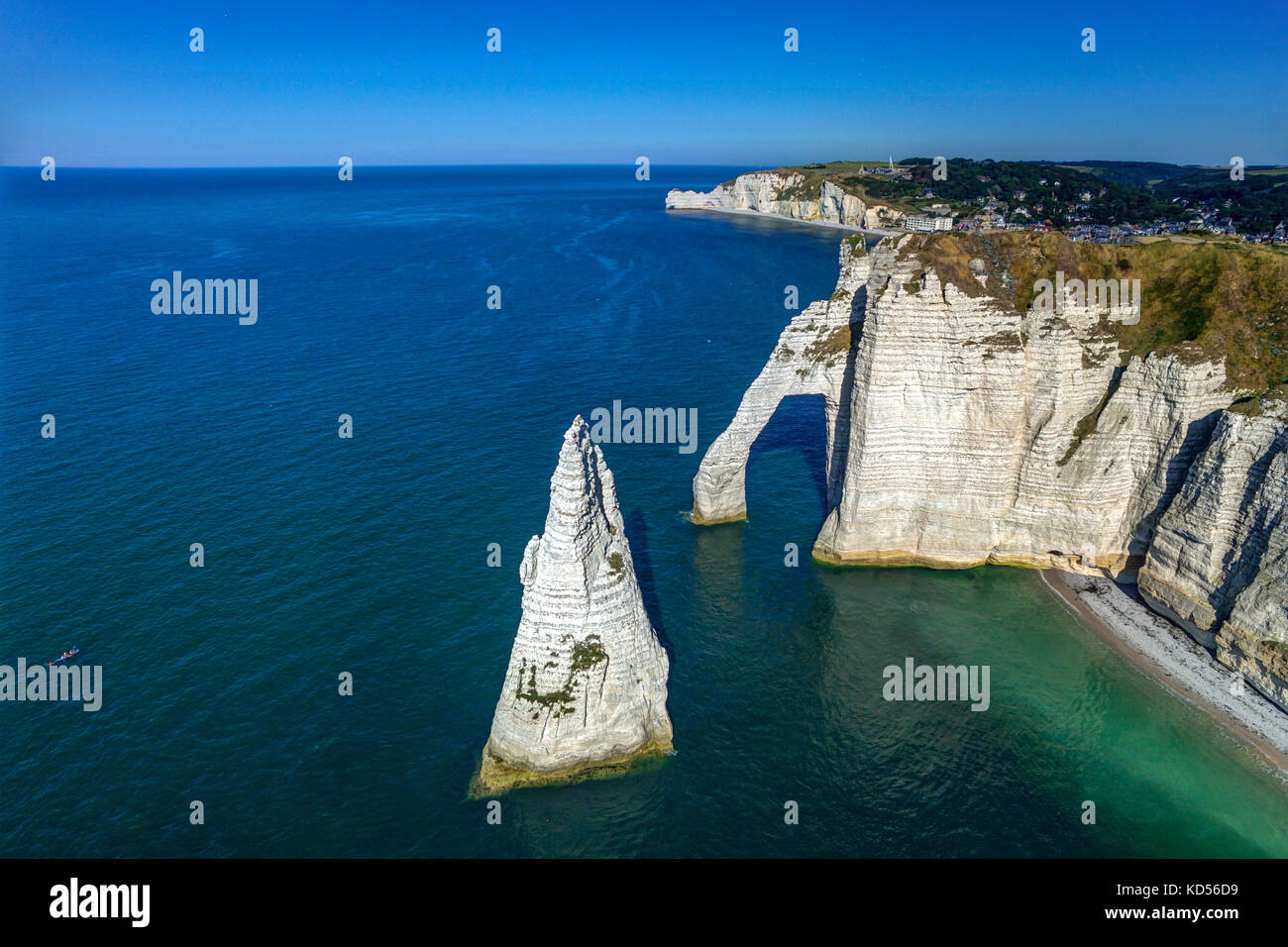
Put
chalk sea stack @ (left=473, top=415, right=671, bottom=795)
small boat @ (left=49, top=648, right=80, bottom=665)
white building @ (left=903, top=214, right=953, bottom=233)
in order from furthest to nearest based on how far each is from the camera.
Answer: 1. white building @ (left=903, top=214, right=953, bottom=233)
2. small boat @ (left=49, top=648, right=80, bottom=665)
3. chalk sea stack @ (left=473, top=415, right=671, bottom=795)

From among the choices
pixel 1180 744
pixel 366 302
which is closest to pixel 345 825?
pixel 1180 744

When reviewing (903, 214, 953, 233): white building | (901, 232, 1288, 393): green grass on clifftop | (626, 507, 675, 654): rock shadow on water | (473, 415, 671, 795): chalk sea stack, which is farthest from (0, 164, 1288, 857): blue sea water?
(903, 214, 953, 233): white building

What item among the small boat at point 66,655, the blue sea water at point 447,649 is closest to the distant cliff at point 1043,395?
the blue sea water at point 447,649

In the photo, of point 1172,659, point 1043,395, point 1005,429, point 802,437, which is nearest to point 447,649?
point 1005,429

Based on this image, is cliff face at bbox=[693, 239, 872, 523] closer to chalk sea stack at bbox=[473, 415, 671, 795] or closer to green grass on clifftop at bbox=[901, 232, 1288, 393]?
green grass on clifftop at bbox=[901, 232, 1288, 393]

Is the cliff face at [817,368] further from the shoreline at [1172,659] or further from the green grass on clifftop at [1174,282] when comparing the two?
the shoreline at [1172,659]

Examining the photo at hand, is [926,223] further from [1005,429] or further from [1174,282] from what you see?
[1005,429]
